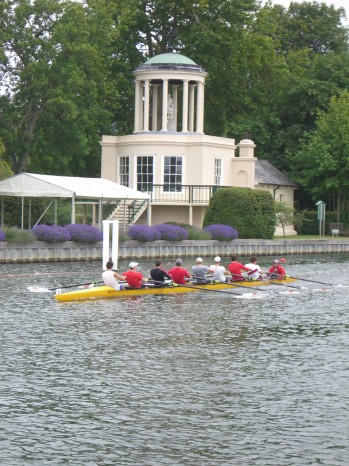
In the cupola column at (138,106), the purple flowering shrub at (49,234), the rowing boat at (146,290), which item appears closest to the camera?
the rowing boat at (146,290)

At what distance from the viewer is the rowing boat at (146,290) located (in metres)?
37.2

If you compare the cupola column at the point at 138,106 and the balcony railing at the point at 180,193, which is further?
the cupola column at the point at 138,106

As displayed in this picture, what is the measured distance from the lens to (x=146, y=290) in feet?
129

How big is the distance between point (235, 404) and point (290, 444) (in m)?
2.96

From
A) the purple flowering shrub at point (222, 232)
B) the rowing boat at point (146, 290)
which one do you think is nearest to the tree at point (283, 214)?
the purple flowering shrub at point (222, 232)

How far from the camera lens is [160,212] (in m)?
71.0

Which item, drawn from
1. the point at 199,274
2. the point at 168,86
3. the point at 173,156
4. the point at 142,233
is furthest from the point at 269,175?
the point at 199,274

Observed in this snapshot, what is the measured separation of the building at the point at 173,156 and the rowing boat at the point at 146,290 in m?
26.7

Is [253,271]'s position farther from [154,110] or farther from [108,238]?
[154,110]

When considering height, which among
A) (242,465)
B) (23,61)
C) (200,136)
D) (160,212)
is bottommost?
(242,465)

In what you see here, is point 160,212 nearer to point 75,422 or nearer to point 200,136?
point 200,136

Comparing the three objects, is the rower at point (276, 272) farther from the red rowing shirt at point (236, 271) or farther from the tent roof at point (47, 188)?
the tent roof at point (47, 188)

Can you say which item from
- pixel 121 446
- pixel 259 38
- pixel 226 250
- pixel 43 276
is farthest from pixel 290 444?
pixel 259 38

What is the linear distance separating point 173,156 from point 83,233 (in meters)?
17.5
